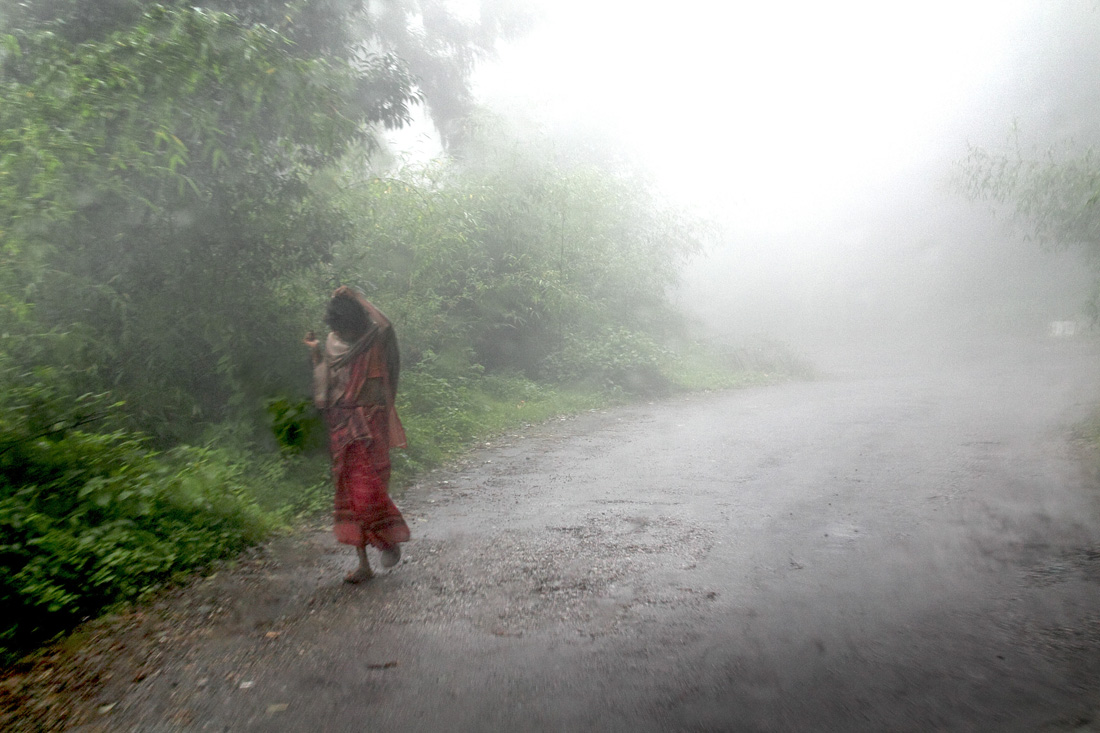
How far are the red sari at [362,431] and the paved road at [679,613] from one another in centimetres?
40

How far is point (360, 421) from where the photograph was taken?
5070 millimetres

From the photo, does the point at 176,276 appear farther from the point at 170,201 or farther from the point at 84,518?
the point at 84,518

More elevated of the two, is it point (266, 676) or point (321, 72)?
point (321, 72)

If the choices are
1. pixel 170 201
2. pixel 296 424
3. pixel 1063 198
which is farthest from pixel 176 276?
pixel 1063 198

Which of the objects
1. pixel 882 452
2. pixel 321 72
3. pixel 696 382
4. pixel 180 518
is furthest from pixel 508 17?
pixel 180 518

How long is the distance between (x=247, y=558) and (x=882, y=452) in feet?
23.0

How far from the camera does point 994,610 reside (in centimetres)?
407

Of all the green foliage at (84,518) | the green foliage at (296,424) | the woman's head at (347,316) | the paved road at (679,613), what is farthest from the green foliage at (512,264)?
the paved road at (679,613)

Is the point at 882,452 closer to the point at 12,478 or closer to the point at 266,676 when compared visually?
the point at 266,676

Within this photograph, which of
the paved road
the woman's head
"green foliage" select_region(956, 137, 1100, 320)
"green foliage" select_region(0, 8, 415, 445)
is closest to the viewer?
the paved road

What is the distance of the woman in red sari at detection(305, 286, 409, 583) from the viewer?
5.02 meters

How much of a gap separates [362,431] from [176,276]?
4243mm

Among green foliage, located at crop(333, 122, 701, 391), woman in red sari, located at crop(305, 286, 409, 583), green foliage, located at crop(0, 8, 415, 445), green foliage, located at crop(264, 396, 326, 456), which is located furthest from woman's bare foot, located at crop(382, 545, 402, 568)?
green foliage, located at crop(333, 122, 701, 391)

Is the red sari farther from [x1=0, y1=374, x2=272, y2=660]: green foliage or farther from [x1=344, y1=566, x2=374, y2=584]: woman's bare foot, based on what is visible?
[x1=0, y1=374, x2=272, y2=660]: green foliage
